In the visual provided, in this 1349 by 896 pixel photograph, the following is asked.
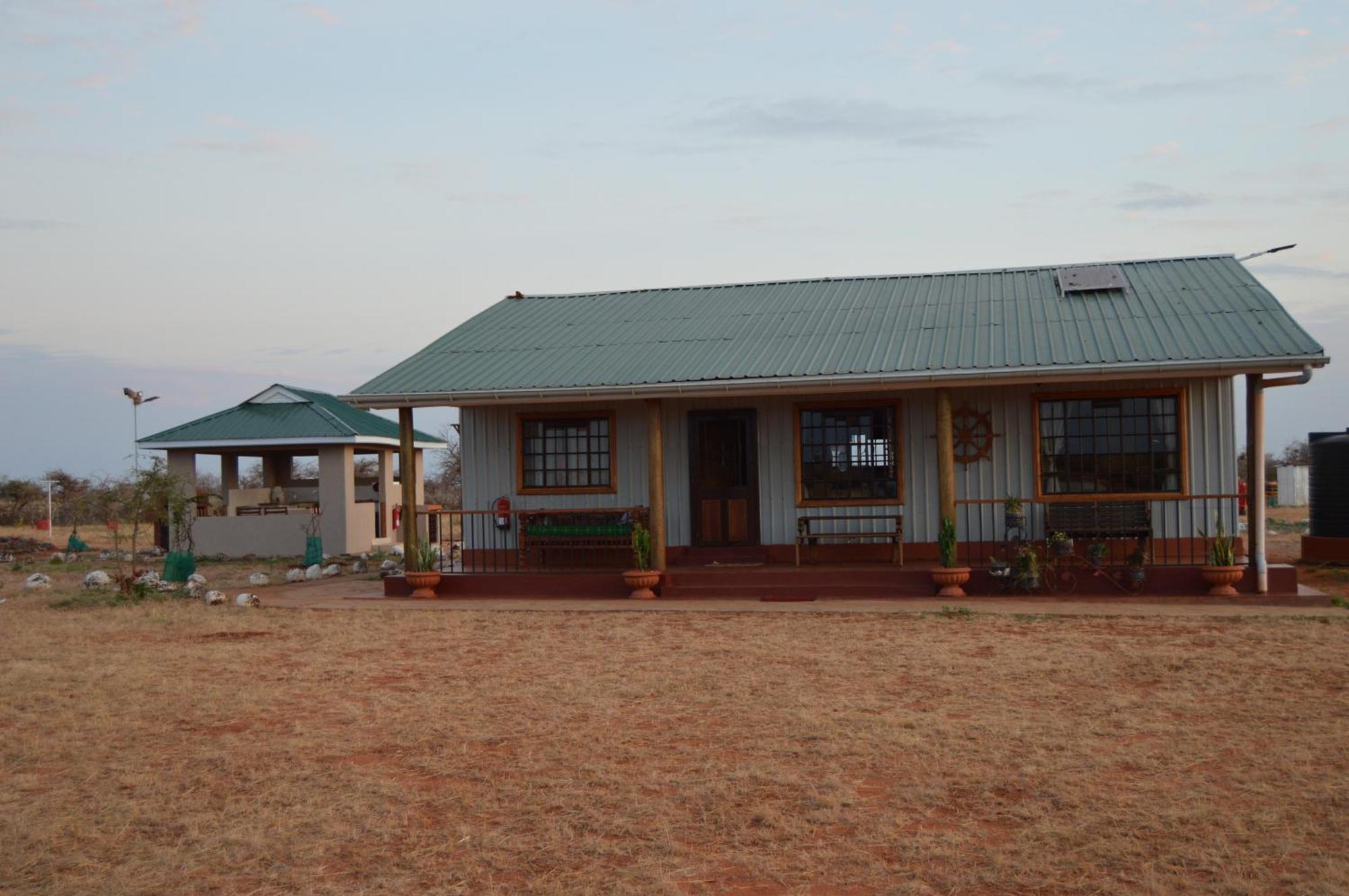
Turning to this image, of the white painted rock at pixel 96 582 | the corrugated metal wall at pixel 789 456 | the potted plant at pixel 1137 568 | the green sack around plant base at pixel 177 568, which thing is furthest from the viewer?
the green sack around plant base at pixel 177 568

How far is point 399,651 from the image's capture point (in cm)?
1102

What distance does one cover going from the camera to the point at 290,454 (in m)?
27.2

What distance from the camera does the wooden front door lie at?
1559 centimetres

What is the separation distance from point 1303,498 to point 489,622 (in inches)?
1116

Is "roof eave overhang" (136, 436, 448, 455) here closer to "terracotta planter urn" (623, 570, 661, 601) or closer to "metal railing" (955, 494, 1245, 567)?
"terracotta planter urn" (623, 570, 661, 601)

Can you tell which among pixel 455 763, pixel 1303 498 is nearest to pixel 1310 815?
pixel 455 763

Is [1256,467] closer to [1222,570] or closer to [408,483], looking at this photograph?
[1222,570]

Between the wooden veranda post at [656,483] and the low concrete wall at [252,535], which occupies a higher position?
the wooden veranda post at [656,483]

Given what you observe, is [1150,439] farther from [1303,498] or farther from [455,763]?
[1303,498]

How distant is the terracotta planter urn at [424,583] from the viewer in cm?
1509

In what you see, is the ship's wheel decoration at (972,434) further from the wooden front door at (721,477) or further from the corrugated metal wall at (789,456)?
the wooden front door at (721,477)

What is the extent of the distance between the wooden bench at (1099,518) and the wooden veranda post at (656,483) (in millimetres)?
4636

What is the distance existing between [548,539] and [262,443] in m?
10.7

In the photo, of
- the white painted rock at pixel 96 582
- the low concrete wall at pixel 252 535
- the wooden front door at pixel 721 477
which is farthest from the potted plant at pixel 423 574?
the low concrete wall at pixel 252 535
